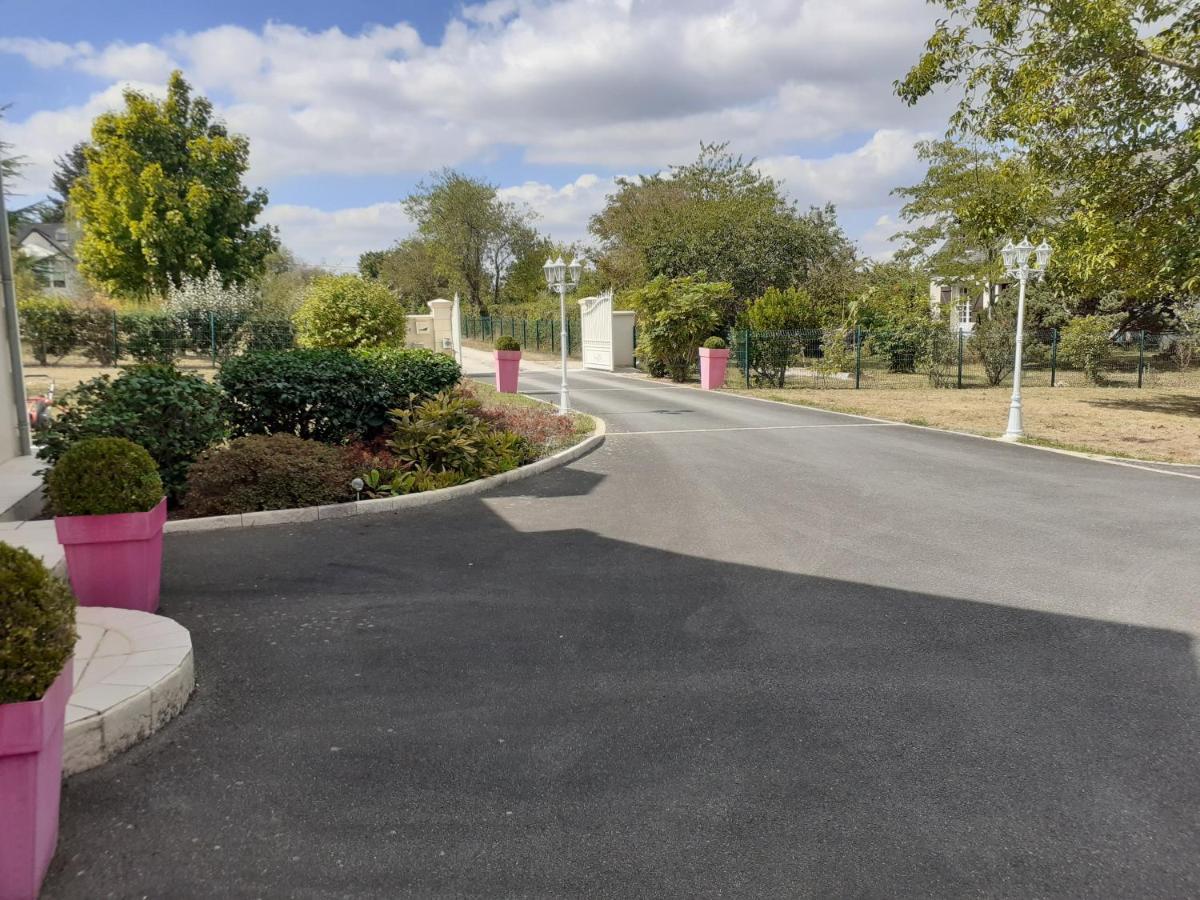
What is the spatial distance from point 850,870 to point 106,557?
4359 mm

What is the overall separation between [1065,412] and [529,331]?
26.0 metres

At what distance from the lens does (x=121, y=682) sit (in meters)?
3.69

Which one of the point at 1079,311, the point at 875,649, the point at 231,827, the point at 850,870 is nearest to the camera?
the point at 850,870

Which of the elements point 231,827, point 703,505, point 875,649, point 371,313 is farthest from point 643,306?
point 231,827

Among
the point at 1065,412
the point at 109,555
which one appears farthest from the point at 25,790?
the point at 1065,412

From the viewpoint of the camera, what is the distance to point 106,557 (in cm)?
481

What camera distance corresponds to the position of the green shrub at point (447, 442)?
9039 millimetres

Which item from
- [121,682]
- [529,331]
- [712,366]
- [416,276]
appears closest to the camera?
[121,682]

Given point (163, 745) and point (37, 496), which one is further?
point (37, 496)

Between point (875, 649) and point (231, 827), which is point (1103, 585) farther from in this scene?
point (231, 827)

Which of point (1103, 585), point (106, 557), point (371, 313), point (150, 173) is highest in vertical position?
point (150, 173)

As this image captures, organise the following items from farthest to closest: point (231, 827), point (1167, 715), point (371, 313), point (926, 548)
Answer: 1. point (371, 313)
2. point (926, 548)
3. point (1167, 715)
4. point (231, 827)

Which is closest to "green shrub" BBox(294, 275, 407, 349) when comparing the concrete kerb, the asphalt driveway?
the concrete kerb

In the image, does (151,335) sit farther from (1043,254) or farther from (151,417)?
(1043,254)
